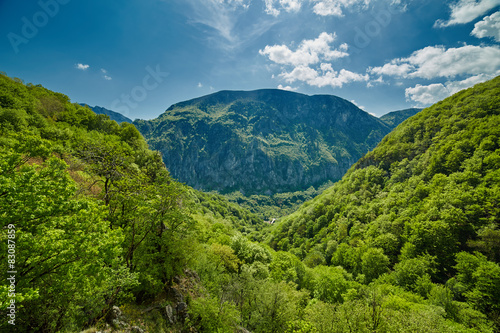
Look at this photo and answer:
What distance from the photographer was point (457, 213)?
53.2 meters

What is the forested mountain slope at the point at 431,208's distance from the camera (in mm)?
46188

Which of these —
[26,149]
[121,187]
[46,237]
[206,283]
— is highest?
[26,149]

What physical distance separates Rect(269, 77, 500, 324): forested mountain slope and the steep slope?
0.27 meters

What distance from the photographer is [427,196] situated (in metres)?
71.6

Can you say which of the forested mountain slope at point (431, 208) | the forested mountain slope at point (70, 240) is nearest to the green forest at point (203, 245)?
the forested mountain slope at point (70, 240)

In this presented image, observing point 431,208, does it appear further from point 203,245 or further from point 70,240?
point 70,240

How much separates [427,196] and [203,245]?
270ft

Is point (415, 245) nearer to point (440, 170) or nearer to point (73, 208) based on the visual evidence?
point (440, 170)

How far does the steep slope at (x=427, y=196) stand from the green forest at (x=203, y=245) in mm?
531

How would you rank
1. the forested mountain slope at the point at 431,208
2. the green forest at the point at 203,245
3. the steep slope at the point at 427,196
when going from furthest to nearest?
1. the steep slope at the point at 427,196
2. the forested mountain slope at the point at 431,208
3. the green forest at the point at 203,245

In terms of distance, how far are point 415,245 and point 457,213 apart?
45.2 ft

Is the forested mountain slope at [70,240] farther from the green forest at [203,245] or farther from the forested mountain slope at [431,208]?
the forested mountain slope at [431,208]

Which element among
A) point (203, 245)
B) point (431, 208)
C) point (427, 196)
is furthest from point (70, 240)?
point (427, 196)

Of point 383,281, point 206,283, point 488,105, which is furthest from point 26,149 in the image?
point 488,105
